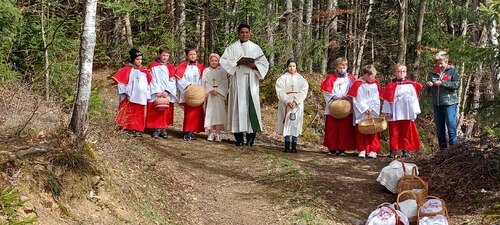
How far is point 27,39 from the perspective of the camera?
12.4 m

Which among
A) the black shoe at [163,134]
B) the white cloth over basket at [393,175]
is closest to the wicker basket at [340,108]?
the white cloth over basket at [393,175]

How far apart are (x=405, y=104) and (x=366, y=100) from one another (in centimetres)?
73

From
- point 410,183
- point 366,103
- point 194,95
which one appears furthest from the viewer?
point 194,95

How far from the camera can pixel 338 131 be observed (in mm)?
11336

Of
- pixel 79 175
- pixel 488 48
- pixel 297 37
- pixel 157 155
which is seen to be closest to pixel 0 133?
pixel 79 175

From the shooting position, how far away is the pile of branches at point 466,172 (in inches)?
304

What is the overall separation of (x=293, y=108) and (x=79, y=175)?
581 cm

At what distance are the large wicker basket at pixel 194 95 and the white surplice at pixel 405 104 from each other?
3512 millimetres

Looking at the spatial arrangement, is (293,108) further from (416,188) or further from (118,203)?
(118,203)

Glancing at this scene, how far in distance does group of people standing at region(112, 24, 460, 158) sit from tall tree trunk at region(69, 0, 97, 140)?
413cm

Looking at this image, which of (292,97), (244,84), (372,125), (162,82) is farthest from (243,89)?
(372,125)

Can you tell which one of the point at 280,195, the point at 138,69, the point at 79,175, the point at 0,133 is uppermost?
the point at 138,69

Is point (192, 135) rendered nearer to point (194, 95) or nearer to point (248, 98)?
point (194, 95)

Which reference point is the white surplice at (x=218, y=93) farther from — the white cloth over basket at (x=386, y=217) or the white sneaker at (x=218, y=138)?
the white cloth over basket at (x=386, y=217)
